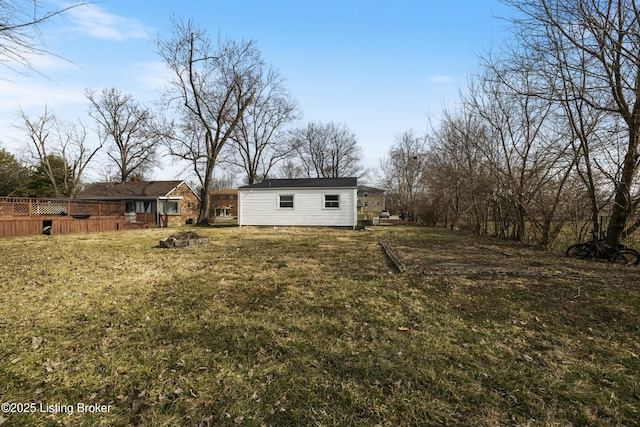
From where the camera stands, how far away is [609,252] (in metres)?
7.79

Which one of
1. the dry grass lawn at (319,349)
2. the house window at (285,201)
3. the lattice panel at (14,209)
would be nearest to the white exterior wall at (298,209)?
the house window at (285,201)

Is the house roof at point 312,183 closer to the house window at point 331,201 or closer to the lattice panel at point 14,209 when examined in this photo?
the house window at point 331,201

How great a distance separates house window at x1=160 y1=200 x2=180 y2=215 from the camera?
24.5 meters

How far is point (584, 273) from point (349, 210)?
12.9m

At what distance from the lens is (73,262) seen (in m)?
7.04

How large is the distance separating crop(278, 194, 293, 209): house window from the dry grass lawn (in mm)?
12914

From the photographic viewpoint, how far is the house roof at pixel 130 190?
24562 mm

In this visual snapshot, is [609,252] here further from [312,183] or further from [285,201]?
[285,201]

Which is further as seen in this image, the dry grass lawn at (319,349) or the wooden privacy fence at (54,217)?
the wooden privacy fence at (54,217)

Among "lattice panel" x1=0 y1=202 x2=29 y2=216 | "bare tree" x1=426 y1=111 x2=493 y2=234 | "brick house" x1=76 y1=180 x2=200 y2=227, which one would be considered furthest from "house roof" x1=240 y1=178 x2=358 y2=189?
"lattice panel" x1=0 y1=202 x2=29 y2=216

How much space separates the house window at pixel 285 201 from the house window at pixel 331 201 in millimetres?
2268

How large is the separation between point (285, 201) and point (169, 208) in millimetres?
12514

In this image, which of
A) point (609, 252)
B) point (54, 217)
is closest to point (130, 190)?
point (54, 217)

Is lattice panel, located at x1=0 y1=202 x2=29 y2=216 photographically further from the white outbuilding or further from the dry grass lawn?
the dry grass lawn
